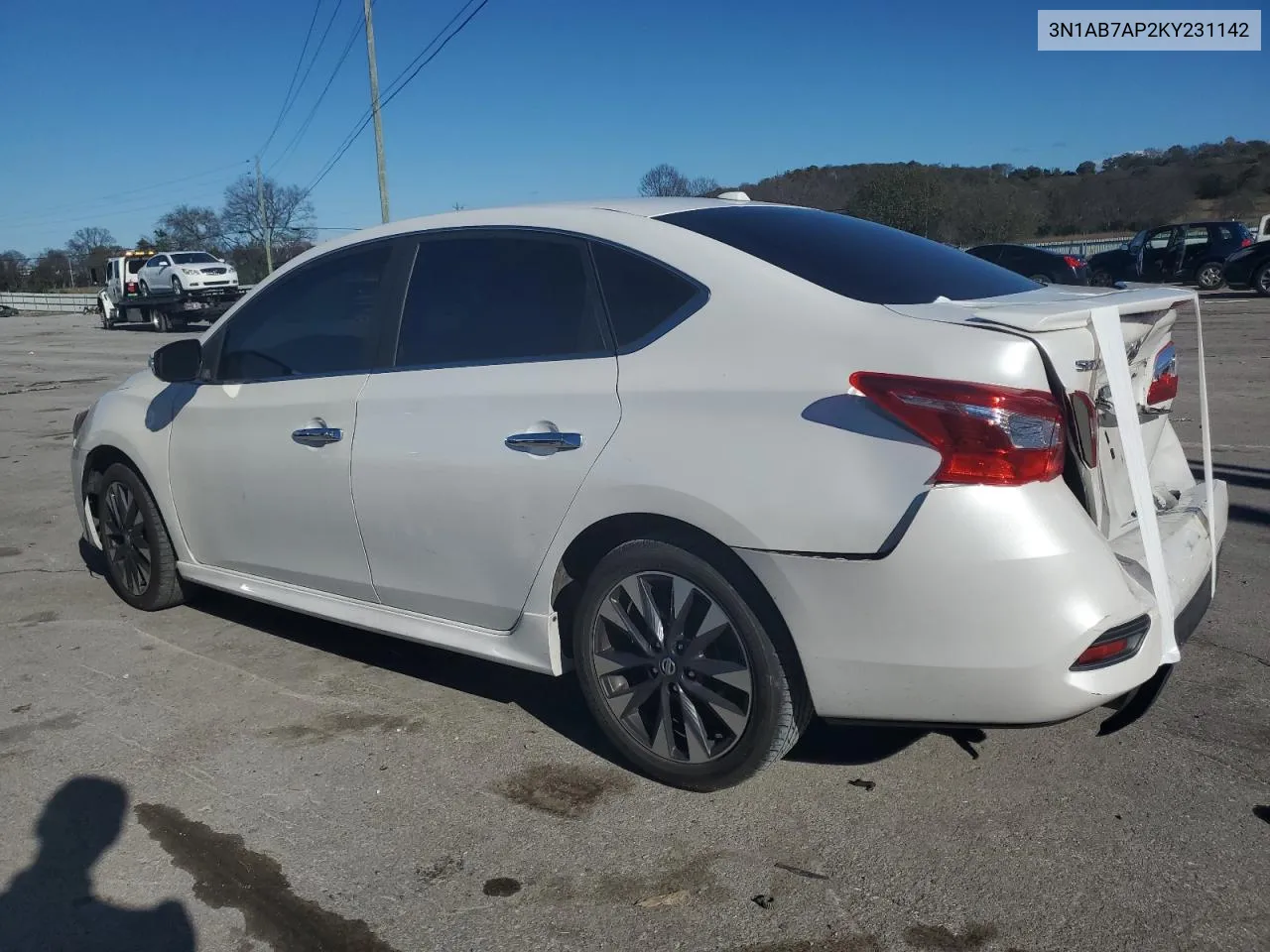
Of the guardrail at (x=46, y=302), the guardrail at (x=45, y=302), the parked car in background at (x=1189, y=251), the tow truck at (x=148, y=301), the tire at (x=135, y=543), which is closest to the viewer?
the tire at (x=135, y=543)

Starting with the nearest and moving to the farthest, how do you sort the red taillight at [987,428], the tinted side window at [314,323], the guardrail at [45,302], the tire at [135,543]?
the red taillight at [987,428]
the tinted side window at [314,323]
the tire at [135,543]
the guardrail at [45,302]

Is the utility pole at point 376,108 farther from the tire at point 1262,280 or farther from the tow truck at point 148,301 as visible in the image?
the tire at point 1262,280

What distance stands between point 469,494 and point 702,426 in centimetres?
89

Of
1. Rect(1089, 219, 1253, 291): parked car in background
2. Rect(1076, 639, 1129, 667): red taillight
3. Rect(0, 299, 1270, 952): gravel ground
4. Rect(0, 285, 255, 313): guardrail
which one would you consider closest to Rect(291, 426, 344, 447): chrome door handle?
Rect(0, 299, 1270, 952): gravel ground

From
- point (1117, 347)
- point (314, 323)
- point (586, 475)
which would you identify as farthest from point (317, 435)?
point (1117, 347)

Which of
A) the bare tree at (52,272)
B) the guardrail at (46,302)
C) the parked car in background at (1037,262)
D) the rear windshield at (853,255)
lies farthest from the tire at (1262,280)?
the bare tree at (52,272)

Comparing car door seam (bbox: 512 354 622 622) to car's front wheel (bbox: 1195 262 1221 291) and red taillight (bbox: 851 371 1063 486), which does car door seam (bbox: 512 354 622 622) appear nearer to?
red taillight (bbox: 851 371 1063 486)

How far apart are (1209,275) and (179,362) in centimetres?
2628

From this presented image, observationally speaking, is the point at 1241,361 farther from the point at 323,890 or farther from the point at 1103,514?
the point at 323,890

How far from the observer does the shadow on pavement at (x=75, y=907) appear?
271 cm

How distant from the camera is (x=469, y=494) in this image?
3.48 metres

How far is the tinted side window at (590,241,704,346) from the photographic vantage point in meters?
3.21

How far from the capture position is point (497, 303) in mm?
3637

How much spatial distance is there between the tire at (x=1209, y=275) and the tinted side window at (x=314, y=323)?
25.9 m
